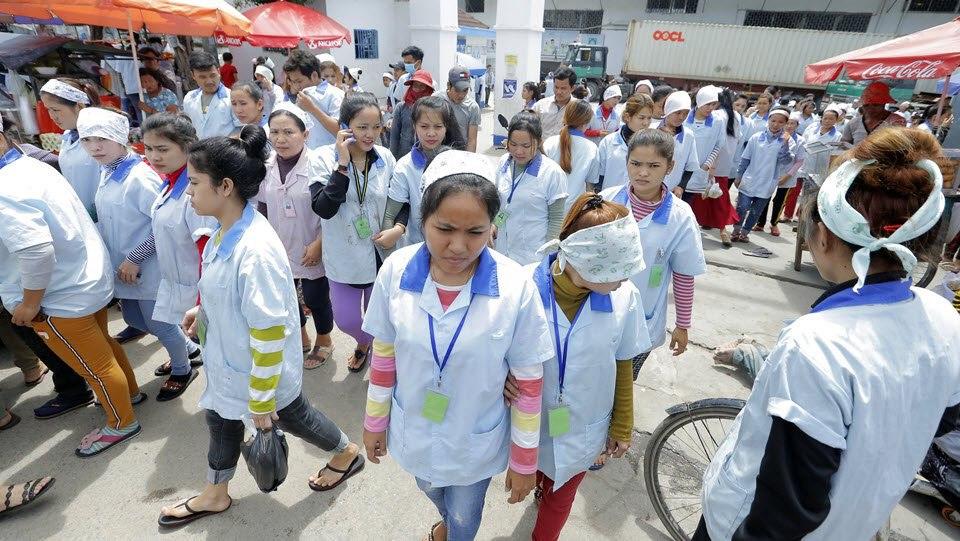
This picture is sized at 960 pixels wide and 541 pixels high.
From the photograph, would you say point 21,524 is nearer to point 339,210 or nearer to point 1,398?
point 1,398

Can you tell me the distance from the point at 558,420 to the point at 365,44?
55.3 ft

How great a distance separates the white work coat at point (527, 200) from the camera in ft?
10.6

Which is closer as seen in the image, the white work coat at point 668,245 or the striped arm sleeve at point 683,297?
the white work coat at point 668,245

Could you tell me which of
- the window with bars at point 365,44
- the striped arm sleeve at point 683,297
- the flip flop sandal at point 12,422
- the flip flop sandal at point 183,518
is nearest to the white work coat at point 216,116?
the flip flop sandal at point 12,422

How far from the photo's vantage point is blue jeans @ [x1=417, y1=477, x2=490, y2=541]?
1.81m

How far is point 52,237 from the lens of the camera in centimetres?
234

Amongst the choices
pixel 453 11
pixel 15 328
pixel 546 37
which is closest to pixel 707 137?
pixel 15 328

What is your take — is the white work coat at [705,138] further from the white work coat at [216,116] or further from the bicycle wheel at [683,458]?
the white work coat at [216,116]

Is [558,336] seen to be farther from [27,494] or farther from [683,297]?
[27,494]

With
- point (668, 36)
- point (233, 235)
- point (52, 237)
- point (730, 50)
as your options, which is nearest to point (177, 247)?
point (52, 237)

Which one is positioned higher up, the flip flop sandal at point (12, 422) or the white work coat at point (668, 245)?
the white work coat at point (668, 245)

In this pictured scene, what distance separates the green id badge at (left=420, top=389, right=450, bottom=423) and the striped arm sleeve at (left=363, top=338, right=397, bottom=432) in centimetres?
17

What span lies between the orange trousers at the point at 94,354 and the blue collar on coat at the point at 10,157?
78cm

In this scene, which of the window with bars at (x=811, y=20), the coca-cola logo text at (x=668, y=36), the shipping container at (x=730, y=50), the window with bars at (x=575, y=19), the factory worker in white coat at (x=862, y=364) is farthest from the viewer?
the window with bars at (x=575, y=19)
